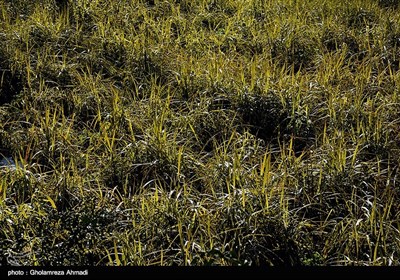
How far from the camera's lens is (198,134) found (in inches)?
153

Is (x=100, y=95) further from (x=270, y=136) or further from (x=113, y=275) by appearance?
(x=113, y=275)

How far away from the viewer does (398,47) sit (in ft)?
16.8

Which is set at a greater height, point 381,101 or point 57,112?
point 381,101

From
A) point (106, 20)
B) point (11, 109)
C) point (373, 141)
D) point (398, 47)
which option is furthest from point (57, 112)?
point (398, 47)

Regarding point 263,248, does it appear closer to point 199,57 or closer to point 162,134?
point 162,134

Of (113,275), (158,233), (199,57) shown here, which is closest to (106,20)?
(199,57)

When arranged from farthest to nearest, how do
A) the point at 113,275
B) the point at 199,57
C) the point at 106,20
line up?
the point at 106,20, the point at 199,57, the point at 113,275

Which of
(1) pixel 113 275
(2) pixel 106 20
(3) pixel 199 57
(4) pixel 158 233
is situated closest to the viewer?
(1) pixel 113 275

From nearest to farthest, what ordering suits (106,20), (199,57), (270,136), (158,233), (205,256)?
(205,256) < (158,233) < (270,136) < (199,57) < (106,20)

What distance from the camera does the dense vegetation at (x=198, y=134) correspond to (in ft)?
9.33

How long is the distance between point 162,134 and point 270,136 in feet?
2.70

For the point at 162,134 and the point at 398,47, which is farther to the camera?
the point at 398,47

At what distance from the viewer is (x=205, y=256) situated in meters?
2.69

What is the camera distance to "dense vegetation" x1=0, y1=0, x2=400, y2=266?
9.33ft
